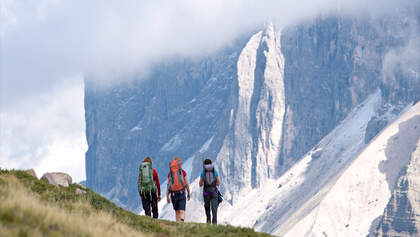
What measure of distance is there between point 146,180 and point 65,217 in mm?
10361

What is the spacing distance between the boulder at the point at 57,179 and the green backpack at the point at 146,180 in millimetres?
3027

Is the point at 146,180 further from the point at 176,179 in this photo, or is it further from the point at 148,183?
the point at 176,179

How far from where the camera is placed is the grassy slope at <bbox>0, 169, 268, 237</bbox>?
1241 cm

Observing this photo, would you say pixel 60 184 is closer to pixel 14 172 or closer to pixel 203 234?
pixel 14 172

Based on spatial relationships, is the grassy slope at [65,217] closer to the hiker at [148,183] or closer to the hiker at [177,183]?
the hiker at [148,183]

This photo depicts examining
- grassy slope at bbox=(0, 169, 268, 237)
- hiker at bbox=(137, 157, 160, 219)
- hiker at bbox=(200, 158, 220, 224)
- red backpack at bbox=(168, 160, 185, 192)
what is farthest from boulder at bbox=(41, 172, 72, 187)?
hiker at bbox=(200, 158, 220, 224)

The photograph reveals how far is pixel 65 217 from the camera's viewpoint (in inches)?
541

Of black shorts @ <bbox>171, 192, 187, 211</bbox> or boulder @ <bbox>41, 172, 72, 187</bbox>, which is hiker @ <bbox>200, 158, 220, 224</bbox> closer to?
black shorts @ <bbox>171, 192, 187, 211</bbox>

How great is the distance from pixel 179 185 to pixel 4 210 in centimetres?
1249

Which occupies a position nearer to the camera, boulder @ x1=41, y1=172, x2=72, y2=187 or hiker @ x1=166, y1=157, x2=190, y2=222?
boulder @ x1=41, y1=172, x2=72, y2=187

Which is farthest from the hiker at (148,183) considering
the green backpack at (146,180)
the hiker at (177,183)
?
the hiker at (177,183)

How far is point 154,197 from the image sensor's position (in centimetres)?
2445

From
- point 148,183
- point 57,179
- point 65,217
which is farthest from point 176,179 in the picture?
point 65,217

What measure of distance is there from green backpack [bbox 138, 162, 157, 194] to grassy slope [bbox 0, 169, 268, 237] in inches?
112
